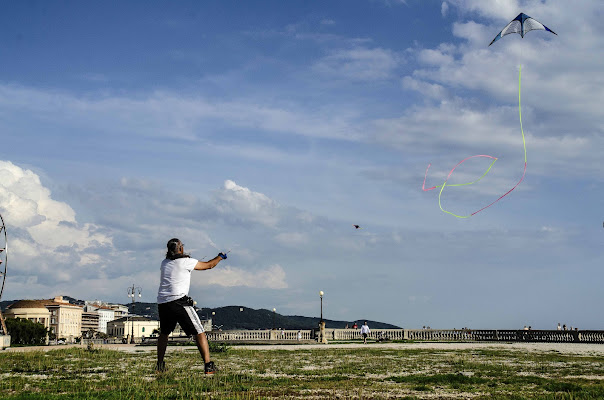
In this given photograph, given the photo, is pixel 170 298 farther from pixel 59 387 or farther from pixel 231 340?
pixel 231 340

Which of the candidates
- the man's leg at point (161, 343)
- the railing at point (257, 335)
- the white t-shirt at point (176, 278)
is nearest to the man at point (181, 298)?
the white t-shirt at point (176, 278)

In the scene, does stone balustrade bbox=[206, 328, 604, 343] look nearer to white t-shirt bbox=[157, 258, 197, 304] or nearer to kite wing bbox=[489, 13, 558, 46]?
kite wing bbox=[489, 13, 558, 46]

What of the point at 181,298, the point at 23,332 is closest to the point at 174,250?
the point at 181,298

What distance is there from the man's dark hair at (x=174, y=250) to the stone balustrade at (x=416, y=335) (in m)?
39.2

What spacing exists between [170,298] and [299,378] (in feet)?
9.82

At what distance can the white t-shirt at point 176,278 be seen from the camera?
1103 centimetres

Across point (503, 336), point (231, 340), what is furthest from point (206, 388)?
point (503, 336)

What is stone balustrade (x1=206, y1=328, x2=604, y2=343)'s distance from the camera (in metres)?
48.1

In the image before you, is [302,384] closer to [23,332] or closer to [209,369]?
[209,369]

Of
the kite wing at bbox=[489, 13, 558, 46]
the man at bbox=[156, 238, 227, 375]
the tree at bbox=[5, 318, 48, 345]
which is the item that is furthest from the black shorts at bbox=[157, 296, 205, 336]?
the tree at bbox=[5, 318, 48, 345]

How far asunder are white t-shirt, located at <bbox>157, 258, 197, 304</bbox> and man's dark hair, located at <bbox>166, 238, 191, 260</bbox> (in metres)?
0.10

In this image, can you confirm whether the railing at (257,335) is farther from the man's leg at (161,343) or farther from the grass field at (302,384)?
the man's leg at (161,343)

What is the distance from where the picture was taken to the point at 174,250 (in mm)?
11227

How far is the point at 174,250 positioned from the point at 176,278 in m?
0.52
